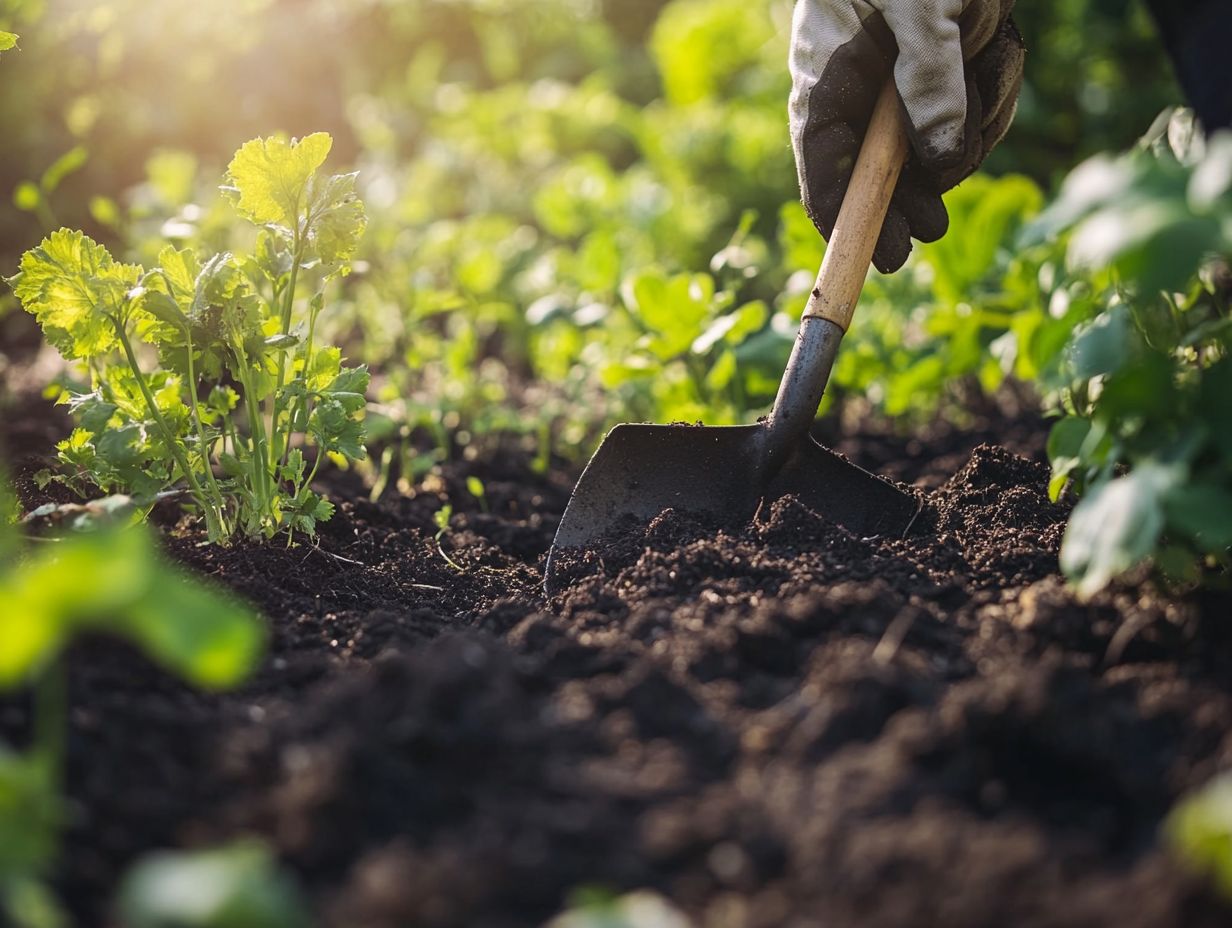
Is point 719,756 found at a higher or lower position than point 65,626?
lower

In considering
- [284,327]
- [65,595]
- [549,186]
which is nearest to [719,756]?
[65,595]

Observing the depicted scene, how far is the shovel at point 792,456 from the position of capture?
2.32m

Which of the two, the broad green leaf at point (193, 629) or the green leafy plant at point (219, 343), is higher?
the green leafy plant at point (219, 343)

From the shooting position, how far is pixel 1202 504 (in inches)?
54.1

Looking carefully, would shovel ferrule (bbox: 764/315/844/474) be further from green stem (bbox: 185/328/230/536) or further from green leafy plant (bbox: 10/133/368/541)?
green stem (bbox: 185/328/230/536)

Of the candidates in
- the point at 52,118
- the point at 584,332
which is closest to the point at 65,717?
the point at 584,332

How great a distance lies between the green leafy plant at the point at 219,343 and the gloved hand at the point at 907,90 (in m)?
1.00

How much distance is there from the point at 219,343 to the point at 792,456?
1152mm

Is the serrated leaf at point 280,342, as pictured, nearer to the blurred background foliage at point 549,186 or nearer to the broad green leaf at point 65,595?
the blurred background foliage at point 549,186

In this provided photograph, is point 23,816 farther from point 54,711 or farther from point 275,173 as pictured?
point 275,173

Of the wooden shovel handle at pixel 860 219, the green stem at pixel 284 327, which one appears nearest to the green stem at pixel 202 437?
the green stem at pixel 284 327

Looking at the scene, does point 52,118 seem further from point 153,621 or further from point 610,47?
point 153,621

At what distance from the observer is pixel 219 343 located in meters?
2.10

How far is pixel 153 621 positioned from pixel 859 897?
0.73 meters
